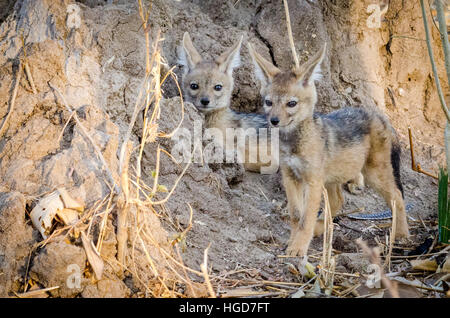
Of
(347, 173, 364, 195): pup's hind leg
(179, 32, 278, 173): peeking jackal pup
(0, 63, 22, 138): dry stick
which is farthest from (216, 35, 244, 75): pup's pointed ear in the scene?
(0, 63, 22, 138): dry stick

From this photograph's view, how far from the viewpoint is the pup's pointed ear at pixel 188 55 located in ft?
21.5

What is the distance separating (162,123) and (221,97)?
159 centimetres

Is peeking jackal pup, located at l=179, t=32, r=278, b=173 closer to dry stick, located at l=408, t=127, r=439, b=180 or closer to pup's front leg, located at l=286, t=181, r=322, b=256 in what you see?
pup's front leg, located at l=286, t=181, r=322, b=256

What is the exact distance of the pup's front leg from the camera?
4.85 m

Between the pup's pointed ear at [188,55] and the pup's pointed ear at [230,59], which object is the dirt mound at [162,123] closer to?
the pup's pointed ear at [188,55]

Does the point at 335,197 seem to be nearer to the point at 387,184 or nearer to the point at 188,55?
the point at 387,184

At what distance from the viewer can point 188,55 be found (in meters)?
6.61

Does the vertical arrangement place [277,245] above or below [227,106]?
below

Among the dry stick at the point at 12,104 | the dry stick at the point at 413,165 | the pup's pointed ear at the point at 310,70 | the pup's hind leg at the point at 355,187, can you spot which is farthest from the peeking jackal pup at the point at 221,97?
the dry stick at the point at 12,104

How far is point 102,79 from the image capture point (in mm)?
5262

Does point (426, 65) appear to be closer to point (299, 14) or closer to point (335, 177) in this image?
point (299, 14)

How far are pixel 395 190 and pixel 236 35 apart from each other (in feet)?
9.76
